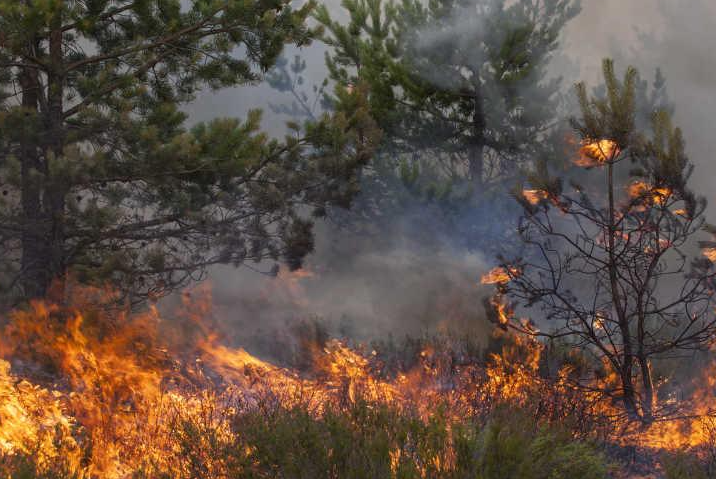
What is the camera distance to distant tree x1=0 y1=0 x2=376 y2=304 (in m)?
8.02

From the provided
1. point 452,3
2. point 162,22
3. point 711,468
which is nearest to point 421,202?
point 452,3

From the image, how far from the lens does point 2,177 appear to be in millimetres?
8016

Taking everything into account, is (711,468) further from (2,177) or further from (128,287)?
(2,177)

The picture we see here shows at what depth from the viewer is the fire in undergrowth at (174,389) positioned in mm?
5359

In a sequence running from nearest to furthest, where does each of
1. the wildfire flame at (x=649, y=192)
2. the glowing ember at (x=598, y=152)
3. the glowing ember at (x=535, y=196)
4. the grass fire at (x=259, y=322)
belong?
1. the grass fire at (x=259, y=322)
2. the wildfire flame at (x=649, y=192)
3. the glowing ember at (x=598, y=152)
4. the glowing ember at (x=535, y=196)

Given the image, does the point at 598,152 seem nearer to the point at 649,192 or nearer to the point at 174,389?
the point at 649,192

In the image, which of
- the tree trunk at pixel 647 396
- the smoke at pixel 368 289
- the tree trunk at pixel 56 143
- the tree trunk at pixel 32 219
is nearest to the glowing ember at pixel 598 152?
the tree trunk at pixel 647 396

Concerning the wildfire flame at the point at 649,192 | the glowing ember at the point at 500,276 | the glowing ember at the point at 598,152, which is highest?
the glowing ember at the point at 598,152

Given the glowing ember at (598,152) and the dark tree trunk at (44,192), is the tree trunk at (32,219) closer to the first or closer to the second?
the dark tree trunk at (44,192)

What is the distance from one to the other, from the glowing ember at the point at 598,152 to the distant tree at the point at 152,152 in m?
2.82

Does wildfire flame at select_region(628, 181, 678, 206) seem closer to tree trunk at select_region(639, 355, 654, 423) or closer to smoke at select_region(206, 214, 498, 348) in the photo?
tree trunk at select_region(639, 355, 654, 423)

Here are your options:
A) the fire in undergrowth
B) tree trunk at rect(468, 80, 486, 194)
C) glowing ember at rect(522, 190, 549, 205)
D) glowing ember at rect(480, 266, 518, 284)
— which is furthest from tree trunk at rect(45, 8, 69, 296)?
tree trunk at rect(468, 80, 486, 194)

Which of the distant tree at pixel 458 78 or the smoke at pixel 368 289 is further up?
the distant tree at pixel 458 78

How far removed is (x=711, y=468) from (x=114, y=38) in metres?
8.10
